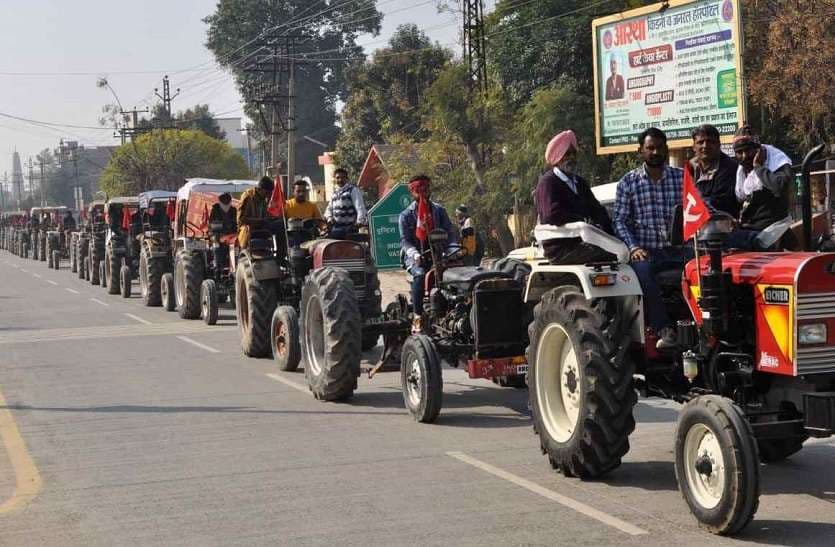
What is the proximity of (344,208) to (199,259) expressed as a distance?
788 cm

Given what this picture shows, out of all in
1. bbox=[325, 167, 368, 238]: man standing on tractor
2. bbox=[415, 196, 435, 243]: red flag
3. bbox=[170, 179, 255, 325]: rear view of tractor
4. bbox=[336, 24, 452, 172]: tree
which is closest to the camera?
bbox=[415, 196, 435, 243]: red flag

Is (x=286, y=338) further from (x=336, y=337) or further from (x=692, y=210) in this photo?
(x=692, y=210)

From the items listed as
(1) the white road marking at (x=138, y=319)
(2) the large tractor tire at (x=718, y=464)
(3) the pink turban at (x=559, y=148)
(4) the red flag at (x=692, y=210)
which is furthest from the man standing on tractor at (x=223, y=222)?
(2) the large tractor tire at (x=718, y=464)

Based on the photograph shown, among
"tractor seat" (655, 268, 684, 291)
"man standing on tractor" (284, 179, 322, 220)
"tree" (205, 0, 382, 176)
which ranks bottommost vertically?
"tractor seat" (655, 268, 684, 291)

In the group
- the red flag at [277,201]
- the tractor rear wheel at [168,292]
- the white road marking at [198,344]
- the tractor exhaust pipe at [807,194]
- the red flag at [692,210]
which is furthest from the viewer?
the tractor rear wheel at [168,292]

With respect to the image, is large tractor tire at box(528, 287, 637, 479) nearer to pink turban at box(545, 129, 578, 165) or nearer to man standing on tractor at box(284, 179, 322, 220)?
pink turban at box(545, 129, 578, 165)

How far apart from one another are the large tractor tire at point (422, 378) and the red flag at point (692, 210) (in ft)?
11.8

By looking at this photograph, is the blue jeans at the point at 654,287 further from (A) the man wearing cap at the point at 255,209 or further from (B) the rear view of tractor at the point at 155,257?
(B) the rear view of tractor at the point at 155,257

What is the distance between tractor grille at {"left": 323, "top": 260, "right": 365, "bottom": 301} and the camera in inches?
557

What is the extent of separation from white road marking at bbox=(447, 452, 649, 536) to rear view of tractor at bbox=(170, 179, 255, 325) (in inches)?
459

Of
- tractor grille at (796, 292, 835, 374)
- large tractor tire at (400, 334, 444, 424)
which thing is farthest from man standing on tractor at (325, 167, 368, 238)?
tractor grille at (796, 292, 835, 374)

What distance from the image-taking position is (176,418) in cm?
1156

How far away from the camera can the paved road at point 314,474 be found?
7.27m

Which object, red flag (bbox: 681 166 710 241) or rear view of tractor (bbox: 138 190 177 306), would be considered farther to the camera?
rear view of tractor (bbox: 138 190 177 306)
